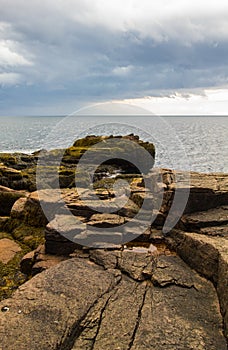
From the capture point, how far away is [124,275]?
8797mm

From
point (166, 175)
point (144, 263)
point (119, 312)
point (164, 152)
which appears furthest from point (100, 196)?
point (164, 152)

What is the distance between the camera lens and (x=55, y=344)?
6301 mm

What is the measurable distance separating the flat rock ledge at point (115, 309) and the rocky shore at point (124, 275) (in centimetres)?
2

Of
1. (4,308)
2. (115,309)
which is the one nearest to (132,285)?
(115,309)

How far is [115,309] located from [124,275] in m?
1.47

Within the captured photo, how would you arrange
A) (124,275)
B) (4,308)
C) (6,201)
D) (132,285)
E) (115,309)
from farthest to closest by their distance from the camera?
(6,201), (124,275), (132,285), (115,309), (4,308)

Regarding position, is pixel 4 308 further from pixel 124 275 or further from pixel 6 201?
pixel 6 201

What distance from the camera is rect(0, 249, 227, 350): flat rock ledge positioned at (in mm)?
6484

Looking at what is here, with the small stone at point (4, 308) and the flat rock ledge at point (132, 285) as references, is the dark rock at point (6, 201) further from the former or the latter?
the small stone at point (4, 308)

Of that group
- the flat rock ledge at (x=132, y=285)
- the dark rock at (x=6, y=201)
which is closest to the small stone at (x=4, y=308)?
the flat rock ledge at (x=132, y=285)

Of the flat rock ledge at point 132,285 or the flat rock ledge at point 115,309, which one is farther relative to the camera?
the flat rock ledge at point 132,285

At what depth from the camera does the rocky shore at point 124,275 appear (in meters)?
6.66

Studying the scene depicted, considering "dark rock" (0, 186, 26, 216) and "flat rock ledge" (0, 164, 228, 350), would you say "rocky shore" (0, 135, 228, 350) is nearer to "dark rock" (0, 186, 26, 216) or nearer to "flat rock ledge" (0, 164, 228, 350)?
"flat rock ledge" (0, 164, 228, 350)

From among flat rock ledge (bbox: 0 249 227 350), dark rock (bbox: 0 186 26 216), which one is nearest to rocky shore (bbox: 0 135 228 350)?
flat rock ledge (bbox: 0 249 227 350)
